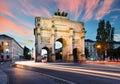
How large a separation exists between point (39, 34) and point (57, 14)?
42.6 feet

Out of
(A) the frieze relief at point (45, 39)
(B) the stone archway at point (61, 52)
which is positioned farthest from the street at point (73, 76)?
(B) the stone archway at point (61, 52)

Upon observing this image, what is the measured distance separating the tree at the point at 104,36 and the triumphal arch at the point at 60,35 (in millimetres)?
11870

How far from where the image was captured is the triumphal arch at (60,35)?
85.0 metres

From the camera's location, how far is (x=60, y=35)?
3494 inches

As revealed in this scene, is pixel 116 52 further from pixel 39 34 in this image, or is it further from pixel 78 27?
pixel 39 34

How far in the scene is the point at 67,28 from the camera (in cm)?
9000

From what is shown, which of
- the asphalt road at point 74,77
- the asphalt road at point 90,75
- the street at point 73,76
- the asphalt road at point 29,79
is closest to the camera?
the asphalt road at point 90,75

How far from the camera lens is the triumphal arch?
8500 cm

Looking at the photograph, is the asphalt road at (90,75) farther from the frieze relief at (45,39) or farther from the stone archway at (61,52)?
the stone archway at (61,52)

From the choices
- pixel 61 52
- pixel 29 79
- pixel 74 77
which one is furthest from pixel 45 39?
pixel 29 79

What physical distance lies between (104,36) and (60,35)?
17.8 m

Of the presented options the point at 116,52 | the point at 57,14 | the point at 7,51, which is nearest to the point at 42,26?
the point at 57,14

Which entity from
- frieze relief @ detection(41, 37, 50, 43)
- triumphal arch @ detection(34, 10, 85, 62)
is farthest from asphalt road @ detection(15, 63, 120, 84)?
frieze relief @ detection(41, 37, 50, 43)

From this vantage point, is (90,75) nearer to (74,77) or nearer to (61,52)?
(74,77)
